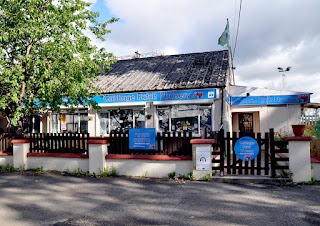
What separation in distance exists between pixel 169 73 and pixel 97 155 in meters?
9.47

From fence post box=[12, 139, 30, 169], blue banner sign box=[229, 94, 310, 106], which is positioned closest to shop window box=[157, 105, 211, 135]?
blue banner sign box=[229, 94, 310, 106]

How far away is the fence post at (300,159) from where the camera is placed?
7602mm

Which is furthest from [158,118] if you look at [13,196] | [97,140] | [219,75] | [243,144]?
[13,196]

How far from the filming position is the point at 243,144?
8.16 m

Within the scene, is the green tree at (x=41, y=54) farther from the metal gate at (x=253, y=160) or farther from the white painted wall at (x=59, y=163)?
the metal gate at (x=253, y=160)

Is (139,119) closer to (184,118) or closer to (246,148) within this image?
(184,118)

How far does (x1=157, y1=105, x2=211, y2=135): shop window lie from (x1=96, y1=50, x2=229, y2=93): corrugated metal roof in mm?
1261

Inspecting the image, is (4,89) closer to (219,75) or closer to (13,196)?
(13,196)

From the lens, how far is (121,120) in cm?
1677

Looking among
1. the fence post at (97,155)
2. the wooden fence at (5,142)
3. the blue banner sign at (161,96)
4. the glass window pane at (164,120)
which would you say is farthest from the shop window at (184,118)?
the wooden fence at (5,142)

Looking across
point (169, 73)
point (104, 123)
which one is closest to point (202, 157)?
point (169, 73)

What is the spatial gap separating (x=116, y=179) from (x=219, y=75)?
8.97 metres

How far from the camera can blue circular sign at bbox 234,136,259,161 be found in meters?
8.07

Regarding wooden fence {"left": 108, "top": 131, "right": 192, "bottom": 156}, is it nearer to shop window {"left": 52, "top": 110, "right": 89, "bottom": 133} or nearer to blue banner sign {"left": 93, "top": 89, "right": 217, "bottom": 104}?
blue banner sign {"left": 93, "top": 89, "right": 217, "bottom": 104}
